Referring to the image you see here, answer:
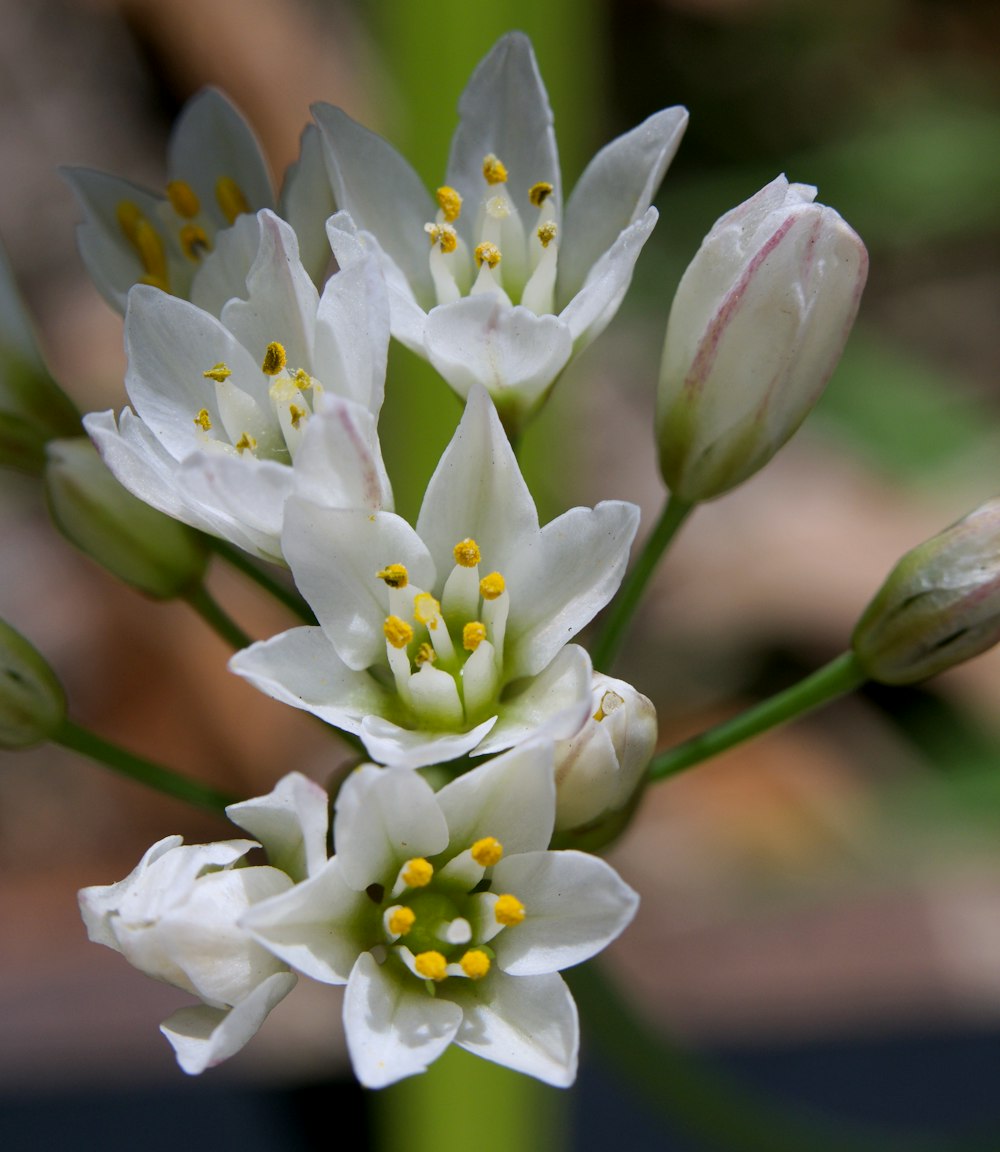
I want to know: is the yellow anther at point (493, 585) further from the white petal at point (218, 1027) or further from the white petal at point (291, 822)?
the white petal at point (218, 1027)

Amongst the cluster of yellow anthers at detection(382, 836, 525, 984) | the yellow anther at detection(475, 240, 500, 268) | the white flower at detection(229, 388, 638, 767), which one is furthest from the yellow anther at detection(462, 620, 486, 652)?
the yellow anther at detection(475, 240, 500, 268)

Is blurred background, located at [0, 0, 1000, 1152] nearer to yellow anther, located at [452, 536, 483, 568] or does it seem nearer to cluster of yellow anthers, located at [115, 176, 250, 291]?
cluster of yellow anthers, located at [115, 176, 250, 291]

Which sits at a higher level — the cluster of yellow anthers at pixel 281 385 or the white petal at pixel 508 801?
the cluster of yellow anthers at pixel 281 385

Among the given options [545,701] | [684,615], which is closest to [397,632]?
[545,701]

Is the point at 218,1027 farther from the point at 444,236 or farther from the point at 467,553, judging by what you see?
the point at 444,236

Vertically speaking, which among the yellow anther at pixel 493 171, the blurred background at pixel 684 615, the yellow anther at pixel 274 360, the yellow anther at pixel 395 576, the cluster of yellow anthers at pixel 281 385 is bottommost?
the blurred background at pixel 684 615

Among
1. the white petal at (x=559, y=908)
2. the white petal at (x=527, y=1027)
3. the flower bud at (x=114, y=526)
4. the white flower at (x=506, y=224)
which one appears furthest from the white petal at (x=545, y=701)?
the flower bud at (x=114, y=526)
